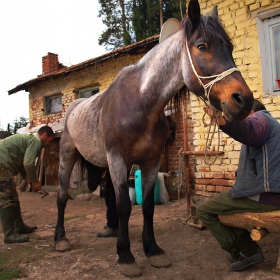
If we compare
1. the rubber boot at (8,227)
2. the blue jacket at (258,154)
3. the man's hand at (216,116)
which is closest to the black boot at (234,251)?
the blue jacket at (258,154)

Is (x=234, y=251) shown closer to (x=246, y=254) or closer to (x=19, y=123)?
(x=246, y=254)

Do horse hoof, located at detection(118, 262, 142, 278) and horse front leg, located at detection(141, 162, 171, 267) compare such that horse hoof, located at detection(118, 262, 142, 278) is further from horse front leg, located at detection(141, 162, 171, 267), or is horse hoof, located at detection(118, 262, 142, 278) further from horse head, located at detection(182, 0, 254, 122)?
horse head, located at detection(182, 0, 254, 122)

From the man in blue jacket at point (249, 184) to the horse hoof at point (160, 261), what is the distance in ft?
2.01

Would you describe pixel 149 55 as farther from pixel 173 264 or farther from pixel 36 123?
pixel 36 123

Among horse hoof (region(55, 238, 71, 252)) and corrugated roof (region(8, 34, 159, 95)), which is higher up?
corrugated roof (region(8, 34, 159, 95))

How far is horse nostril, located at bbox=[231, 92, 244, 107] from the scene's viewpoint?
2119 millimetres

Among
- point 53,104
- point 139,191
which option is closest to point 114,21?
point 53,104

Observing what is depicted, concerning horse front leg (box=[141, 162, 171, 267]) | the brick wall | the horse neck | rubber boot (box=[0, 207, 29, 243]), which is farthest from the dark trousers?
the brick wall

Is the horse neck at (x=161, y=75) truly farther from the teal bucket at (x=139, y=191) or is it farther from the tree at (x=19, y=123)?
the tree at (x=19, y=123)

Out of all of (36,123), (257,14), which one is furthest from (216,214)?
(36,123)

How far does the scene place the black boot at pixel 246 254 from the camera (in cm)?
289

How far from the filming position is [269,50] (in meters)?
4.48

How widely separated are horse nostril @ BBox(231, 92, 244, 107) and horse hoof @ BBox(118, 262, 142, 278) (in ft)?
6.08

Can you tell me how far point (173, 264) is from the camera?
3.15 m
